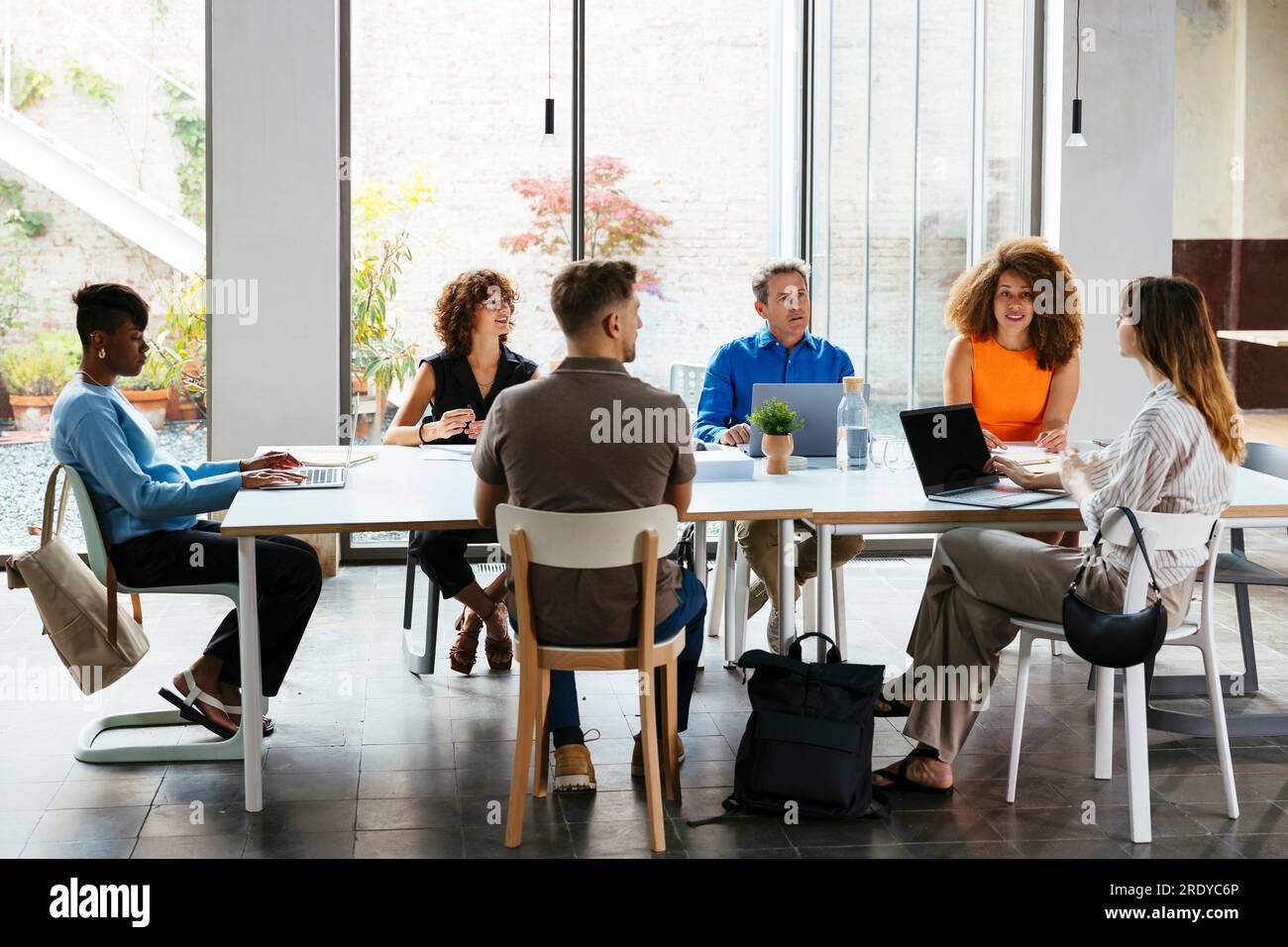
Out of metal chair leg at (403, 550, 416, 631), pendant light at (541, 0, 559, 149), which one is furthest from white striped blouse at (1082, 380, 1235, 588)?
pendant light at (541, 0, 559, 149)

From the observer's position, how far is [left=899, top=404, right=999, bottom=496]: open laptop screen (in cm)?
365

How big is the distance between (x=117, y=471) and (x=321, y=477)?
54 cm

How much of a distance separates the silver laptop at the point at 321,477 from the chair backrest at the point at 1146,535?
2.01 meters

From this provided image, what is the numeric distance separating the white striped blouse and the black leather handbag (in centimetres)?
8

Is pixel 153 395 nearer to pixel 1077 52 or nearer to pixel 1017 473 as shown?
pixel 1017 473

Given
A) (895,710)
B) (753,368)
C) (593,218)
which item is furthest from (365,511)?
(593,218)

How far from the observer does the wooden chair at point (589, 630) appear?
3.01 m

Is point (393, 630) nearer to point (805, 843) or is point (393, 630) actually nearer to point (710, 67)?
point (805, 843)

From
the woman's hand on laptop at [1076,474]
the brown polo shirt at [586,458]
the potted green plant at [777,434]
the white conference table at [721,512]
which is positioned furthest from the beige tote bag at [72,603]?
the woman's hand on laptop at [1076,474]

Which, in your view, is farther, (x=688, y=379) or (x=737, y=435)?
(x=688, y=379)

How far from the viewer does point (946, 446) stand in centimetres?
369

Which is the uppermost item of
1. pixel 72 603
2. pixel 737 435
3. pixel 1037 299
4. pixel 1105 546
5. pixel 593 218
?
pixel 593 218

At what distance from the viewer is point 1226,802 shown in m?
3.41
